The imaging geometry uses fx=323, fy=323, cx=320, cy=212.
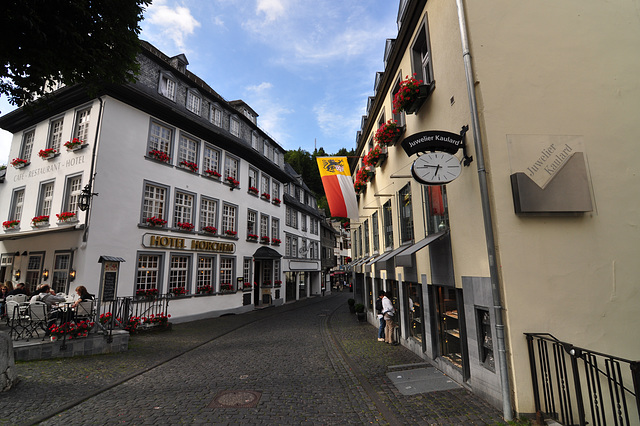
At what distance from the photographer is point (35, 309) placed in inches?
354

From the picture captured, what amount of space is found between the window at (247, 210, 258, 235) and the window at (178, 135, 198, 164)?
576 cm

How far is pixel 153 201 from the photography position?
51.8ft

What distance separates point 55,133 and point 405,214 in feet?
55.8

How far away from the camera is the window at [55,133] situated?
1548cm

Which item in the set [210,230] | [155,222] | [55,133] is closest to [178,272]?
[210,230]

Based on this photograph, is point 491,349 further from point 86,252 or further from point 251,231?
point 251,231

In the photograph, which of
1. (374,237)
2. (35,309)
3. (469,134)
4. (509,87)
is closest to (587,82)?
(509,87)

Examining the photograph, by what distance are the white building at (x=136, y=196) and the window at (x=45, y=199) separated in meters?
0.05

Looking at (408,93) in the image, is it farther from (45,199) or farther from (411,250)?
(45,199)

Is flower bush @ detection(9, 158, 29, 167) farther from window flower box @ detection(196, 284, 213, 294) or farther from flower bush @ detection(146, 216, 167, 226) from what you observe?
window flower box @ detection(196, 284, 213, 294)

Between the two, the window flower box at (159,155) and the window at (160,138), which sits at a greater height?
the window at (160,138)

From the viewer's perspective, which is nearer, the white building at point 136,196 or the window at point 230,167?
the white building at point 136,196

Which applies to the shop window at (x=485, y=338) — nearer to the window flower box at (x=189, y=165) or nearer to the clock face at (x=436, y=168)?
the clock face at (x=436, y=168)

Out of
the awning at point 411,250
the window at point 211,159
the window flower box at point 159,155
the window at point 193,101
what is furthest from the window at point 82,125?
the awning at point 411,250
